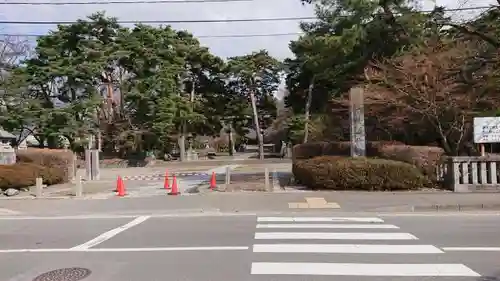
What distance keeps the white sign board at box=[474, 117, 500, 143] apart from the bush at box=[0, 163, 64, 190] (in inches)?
705

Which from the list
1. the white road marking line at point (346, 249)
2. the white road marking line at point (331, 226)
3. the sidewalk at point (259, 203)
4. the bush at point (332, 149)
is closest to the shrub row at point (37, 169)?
the sidewalk at point (259, 203)

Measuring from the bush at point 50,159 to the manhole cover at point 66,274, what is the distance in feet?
61.0

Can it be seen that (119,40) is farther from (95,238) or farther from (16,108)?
(95,238)

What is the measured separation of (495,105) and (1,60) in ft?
136

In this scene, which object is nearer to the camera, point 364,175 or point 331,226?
point 331,226

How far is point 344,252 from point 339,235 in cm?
157

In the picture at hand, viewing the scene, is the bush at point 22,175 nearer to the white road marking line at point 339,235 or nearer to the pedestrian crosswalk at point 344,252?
the pedestrian crosswalk at point 344,252

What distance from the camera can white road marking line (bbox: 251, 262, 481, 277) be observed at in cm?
637

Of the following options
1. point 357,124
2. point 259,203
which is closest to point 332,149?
point 357,124

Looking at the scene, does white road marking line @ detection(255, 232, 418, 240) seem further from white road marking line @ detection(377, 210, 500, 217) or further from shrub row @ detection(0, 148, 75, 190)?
shrub row @ detection(0, 148, 75, 190)

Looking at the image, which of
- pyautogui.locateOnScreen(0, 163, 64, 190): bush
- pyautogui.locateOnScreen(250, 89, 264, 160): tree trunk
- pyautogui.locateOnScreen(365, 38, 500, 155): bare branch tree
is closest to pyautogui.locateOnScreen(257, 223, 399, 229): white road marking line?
pyautogui.locateOnScreen(365, 38, 500, 155): bare branch tree

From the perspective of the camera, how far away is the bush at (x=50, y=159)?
24.3 metres

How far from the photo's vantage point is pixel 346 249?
792 centimetres

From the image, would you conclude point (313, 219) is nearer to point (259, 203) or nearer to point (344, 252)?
point (259, 203)
